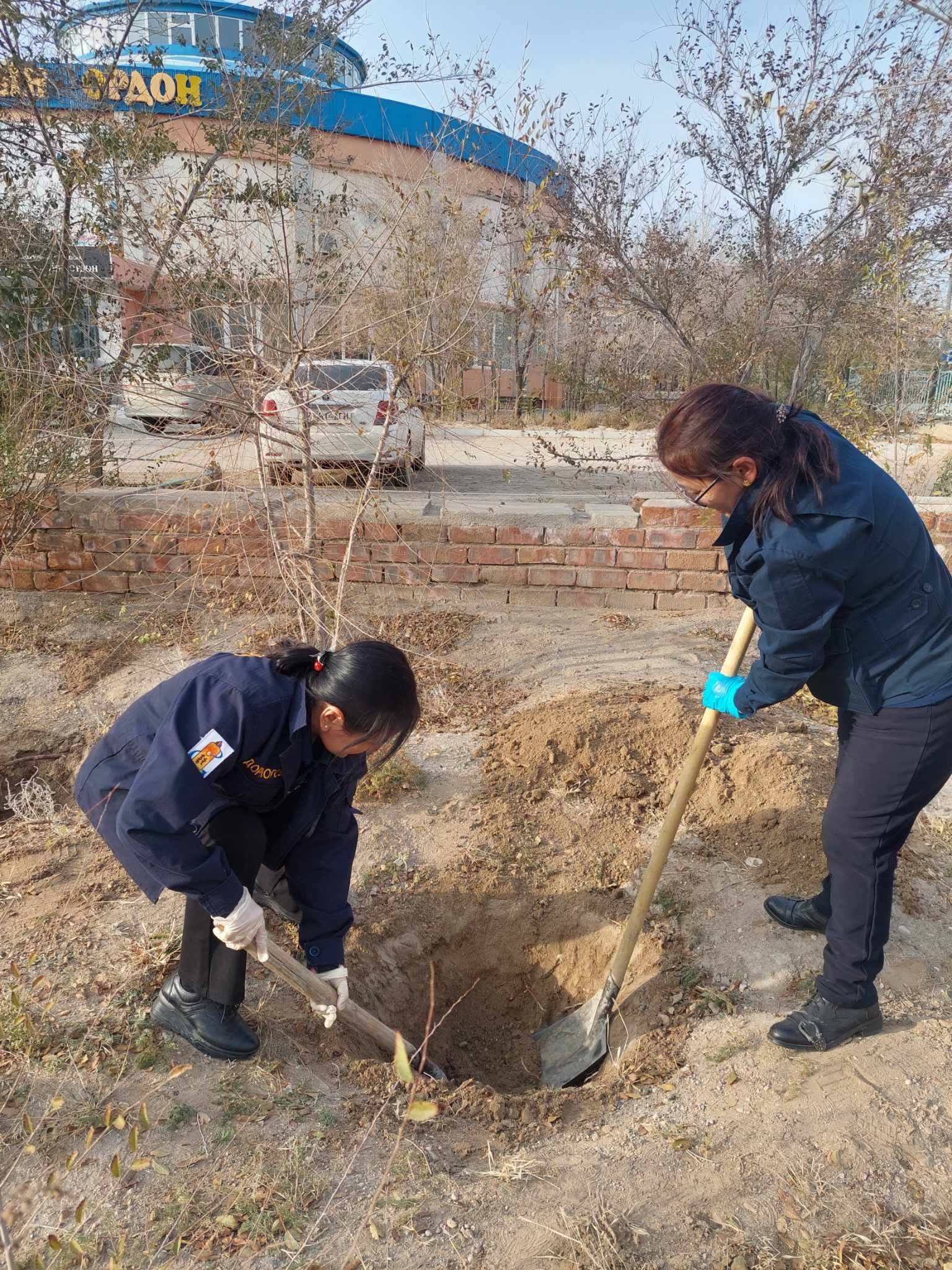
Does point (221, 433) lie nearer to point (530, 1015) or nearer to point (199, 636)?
point (199, 636)

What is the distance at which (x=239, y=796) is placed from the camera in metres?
1.98

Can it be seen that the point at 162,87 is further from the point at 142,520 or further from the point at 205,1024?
the point at 205,1024

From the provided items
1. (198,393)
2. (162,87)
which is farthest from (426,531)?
(162,87)

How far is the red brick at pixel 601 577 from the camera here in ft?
15.7

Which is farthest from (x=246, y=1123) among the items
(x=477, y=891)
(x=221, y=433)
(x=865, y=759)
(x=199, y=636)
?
(x=199, y=636)

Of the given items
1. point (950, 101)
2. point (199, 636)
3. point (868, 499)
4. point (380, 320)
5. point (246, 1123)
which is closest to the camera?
point (868, 499)

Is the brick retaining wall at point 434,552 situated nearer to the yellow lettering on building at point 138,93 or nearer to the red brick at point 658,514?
the red brick at point 658,514

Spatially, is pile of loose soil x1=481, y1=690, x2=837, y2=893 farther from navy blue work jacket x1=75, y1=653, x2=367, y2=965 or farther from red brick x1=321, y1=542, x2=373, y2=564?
red brick x1=321, y1=542, x2=373, y2=564

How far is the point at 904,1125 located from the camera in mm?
1913

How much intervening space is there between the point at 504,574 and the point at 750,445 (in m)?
3.08

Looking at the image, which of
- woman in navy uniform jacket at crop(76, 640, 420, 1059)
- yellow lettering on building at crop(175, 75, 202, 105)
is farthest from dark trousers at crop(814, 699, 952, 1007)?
yellow lettering on building at crop(175, 75, 202, 105)

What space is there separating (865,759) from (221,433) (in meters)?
2.66

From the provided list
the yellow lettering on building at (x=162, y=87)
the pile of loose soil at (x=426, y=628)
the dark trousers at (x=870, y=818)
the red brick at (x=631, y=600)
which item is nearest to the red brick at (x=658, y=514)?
the red brick at (x=631, y=600)

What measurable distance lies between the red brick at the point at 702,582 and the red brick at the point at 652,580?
0.13ft
